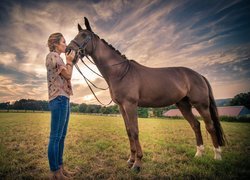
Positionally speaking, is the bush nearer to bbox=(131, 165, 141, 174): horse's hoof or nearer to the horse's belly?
the horse's belly

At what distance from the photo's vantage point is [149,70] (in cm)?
446

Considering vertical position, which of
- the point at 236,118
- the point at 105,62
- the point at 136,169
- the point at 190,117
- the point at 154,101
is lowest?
the point at 236,118

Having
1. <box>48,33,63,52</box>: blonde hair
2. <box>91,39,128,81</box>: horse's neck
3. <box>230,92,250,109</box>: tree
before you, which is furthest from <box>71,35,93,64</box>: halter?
<box>230,92,250,109</box>: tree

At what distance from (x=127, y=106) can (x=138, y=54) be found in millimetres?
6938

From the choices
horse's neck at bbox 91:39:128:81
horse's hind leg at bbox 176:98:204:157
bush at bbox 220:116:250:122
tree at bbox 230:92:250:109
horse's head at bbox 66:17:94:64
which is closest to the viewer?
horse's head at bbox 66:17:94:64

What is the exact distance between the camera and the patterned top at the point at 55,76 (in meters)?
2.77

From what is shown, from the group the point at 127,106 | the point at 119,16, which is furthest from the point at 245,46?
the point at 127,106

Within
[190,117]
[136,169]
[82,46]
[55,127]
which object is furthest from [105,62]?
[190,117]

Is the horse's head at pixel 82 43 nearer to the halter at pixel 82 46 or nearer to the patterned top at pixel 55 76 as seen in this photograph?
the halter at pixel 82 46

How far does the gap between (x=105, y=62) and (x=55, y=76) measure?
4.88ft

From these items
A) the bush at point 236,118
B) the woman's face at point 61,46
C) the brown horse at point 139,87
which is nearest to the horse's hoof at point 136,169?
the brown horse at point 139,87

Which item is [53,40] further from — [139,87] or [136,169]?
[136,169]

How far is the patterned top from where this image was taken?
2.77 m

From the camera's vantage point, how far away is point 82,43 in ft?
12.3
